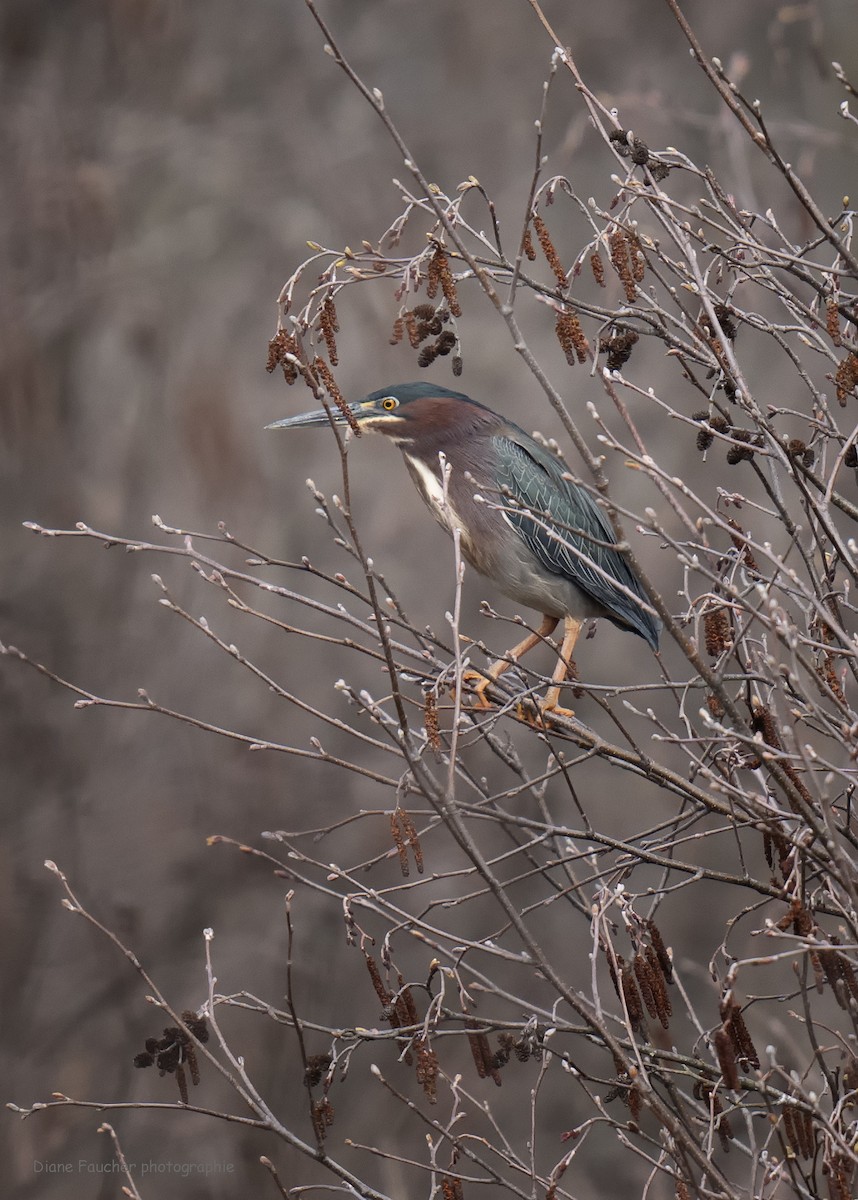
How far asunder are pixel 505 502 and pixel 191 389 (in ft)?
12.5

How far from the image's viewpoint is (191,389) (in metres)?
6.53

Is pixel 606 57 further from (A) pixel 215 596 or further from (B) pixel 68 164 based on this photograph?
(A) pixel 215 596

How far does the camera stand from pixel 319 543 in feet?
20.6

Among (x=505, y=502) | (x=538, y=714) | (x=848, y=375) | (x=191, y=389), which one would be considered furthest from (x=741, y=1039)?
(x=191, y=389)

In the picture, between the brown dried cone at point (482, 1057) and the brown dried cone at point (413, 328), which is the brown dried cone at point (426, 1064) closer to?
the brown dried cone at point (482, 1057)

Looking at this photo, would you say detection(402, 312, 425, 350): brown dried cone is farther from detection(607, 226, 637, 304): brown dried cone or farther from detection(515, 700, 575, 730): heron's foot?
detection(515, 700, 575, 730): heron's foot

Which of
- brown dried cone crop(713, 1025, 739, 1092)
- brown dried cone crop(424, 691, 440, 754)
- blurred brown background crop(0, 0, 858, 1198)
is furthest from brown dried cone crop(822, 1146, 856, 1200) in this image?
blurred brown background crop(0, 0, 858, 1198)

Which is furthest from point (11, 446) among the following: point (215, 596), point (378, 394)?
point (378, 394)

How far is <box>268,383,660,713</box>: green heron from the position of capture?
3.06 m

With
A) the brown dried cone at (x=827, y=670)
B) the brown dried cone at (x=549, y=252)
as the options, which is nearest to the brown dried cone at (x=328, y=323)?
the brown dried cone at (x=549, y=252)

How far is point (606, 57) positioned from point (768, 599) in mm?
5546

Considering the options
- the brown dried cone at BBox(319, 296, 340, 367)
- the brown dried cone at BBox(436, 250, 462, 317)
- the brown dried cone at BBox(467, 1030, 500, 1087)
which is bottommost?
the brown dried cone at BBox(467, 1030, 500, 1087)

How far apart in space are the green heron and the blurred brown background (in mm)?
2770

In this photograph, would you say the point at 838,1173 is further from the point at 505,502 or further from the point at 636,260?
the point at 505,502
